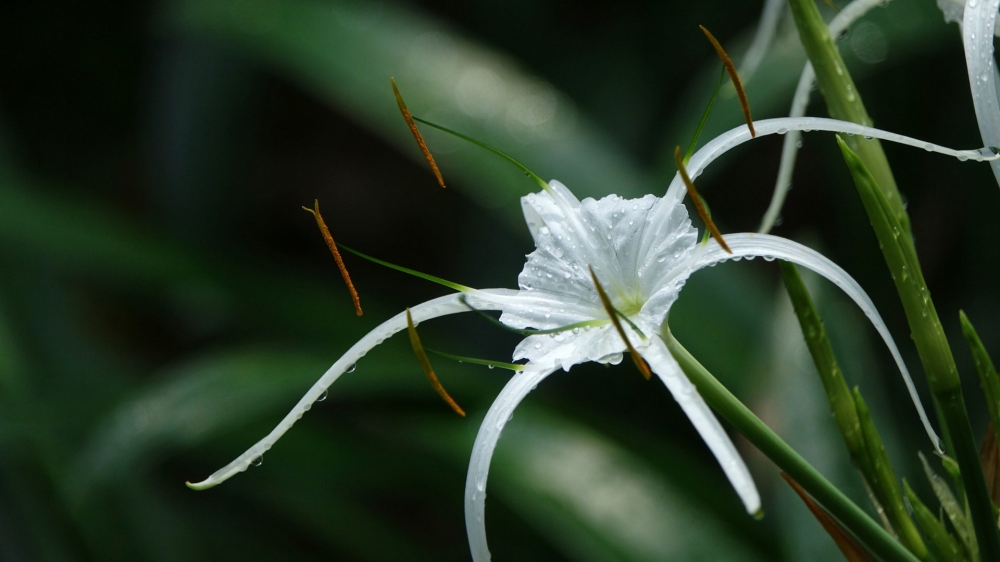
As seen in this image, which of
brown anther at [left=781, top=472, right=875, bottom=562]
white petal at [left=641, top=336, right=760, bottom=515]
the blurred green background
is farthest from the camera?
the blurred green background

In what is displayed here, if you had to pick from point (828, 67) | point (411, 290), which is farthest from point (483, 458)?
point (411, 290)

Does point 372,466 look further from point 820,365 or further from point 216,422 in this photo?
point 820,365

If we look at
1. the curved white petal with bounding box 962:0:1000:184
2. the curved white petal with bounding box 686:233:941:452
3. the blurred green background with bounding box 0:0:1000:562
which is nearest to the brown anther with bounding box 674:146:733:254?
the curved white petal with bounding box 686:233:941:452

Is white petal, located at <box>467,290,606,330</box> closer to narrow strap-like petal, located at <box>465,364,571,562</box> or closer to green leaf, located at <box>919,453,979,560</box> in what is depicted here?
narrow strap-like petal, located at <box>465,364,571,562</box>

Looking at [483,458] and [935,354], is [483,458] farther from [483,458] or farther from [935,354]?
[935,354]

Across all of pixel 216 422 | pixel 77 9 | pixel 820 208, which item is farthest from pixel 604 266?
pixel 77 9

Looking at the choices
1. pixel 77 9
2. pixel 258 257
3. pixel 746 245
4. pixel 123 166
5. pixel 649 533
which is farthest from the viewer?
pixel 123 166
